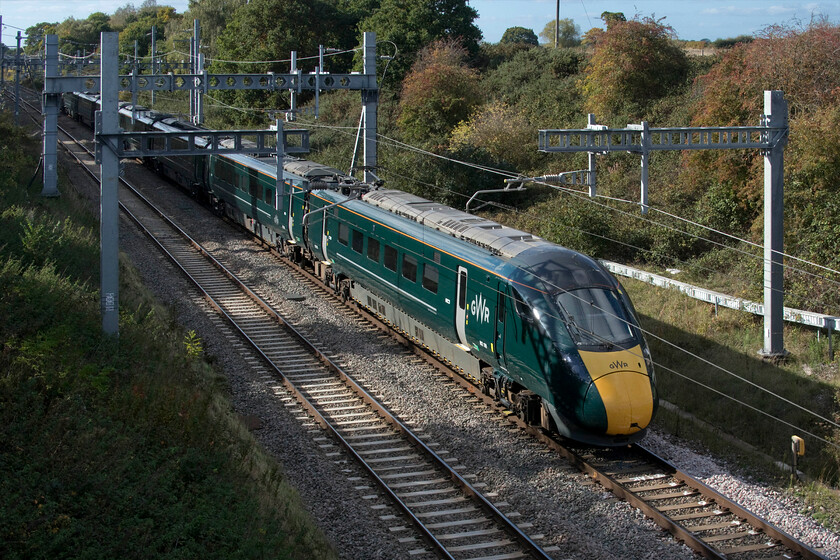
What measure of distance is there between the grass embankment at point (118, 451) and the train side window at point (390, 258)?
438 cm

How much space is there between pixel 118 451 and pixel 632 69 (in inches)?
1221

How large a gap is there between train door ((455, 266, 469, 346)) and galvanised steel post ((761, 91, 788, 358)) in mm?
6632

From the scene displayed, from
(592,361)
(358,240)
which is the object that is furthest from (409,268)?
(592,361)

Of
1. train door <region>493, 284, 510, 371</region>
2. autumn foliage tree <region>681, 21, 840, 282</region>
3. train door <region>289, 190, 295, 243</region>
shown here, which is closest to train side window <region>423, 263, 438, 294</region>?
train door <region>493, 284, 510, 371</region>

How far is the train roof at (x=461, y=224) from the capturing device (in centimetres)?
1484

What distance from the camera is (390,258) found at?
1812 cm

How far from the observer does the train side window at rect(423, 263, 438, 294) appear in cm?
1620

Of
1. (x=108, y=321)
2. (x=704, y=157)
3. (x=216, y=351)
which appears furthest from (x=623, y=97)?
(x=108, y=321)

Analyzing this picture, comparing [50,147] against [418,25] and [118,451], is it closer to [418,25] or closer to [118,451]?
[118,451]

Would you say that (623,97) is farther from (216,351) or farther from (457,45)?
(216,351)

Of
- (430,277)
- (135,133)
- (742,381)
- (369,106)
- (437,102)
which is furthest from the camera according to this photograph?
(437,102)

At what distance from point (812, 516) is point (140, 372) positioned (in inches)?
405

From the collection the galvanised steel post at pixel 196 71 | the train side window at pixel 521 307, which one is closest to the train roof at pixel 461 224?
the train side window at pixel 521 307

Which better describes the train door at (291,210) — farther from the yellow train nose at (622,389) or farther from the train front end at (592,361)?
the yellow train nose at (622,389)
